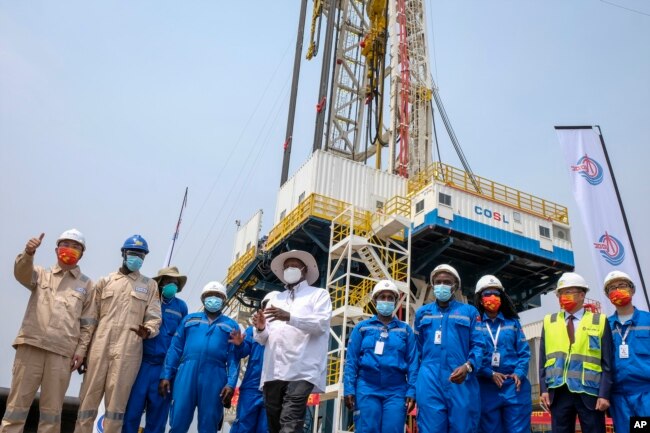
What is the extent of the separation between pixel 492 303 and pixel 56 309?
13.8 feet

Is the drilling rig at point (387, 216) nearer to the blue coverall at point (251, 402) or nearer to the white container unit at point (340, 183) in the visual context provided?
the white container unit at point (340, 183)

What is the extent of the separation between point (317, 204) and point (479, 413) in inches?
645

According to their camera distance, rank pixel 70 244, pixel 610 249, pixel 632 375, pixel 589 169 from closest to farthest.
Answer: pixel 632 375
pixel 70 244
pixel 610 249
pixel 589 169

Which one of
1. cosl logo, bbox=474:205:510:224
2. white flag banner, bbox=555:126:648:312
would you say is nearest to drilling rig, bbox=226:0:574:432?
cosl logo, bbox=474:205:510:224

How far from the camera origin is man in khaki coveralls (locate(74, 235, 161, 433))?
5.77 meters

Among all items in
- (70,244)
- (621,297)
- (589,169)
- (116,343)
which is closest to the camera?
(621,297)

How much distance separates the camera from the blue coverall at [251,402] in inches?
247

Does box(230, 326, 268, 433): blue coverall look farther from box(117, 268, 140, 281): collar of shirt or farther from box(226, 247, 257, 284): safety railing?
box(226, 247, 257, 284): safety railing

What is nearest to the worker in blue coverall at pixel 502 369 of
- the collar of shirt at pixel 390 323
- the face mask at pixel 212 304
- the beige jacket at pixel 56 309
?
the collar of shirt at pixel 390 323

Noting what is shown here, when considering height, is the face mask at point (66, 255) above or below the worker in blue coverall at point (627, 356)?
above

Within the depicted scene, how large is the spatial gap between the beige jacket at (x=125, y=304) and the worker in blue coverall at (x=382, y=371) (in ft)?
6.65

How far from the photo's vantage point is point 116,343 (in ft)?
19.6

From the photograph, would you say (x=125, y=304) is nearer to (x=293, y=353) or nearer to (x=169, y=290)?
(x=169, y=290)

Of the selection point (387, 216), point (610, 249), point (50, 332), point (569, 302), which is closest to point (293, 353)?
point (50, 332)
